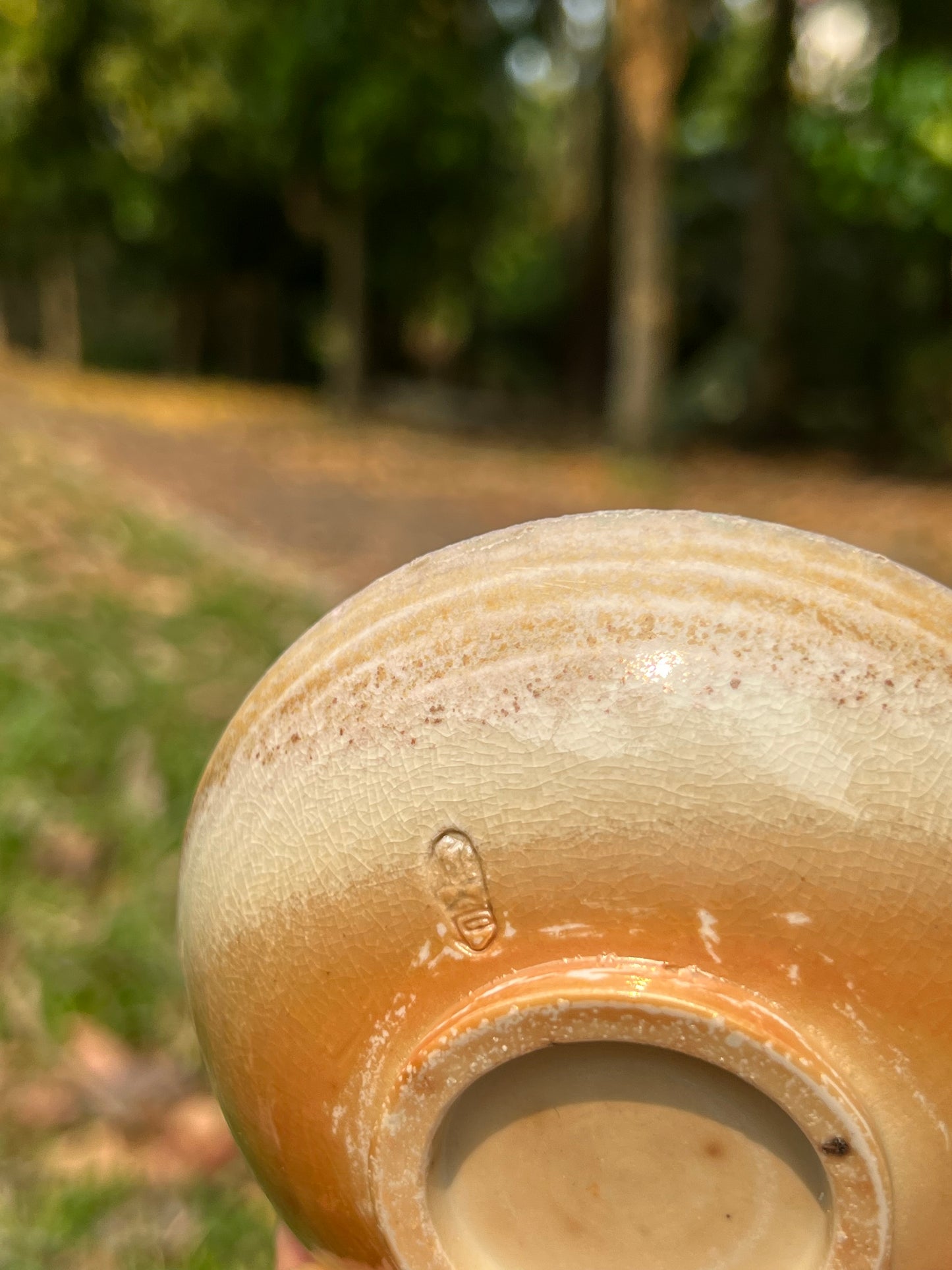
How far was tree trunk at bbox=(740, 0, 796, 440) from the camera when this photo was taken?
422 inches

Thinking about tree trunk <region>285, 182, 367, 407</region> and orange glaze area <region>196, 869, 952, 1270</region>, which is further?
tree trunk <region>285, 182, 367, 407</region>

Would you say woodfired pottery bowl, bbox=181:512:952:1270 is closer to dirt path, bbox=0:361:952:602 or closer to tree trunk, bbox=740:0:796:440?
dirt path, bbox=0:361:952:602

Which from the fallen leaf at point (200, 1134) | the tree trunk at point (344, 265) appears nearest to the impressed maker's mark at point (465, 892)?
the fallen leaf at point (200, 1134)

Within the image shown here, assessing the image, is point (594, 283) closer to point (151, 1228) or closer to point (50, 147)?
point (50, 147)

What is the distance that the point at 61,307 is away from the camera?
1742 cm

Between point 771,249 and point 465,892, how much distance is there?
435 inches

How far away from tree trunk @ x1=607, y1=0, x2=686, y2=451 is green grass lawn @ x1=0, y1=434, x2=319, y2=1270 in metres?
4.78

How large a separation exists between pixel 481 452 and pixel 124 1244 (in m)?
9.82

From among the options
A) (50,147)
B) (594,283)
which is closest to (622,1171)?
(594,283)

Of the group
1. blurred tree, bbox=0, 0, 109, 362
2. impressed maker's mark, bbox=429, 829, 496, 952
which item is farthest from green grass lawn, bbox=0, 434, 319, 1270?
blurred tree, bbox=0, 0, 109, 362

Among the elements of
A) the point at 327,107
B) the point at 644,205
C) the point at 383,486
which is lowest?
the point at 383,486

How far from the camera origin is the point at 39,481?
7.59 metres

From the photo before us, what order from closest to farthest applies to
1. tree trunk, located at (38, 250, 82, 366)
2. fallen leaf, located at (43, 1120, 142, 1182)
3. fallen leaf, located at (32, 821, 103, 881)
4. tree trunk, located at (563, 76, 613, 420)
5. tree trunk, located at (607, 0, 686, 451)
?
fallen leaf, located at (43, 1120, 142, 1182) → fallen leaf, located at (32, 821, 103, 881) → tree trunk, located at (607, 0, 686, 451) → tree trunk, located at (563, 76, 613, 420) → tree trunk, located at (38, 250, 82, 366)

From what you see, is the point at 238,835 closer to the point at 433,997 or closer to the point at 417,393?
the point at 433,997
